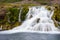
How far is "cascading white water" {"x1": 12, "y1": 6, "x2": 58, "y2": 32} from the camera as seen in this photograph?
103 ft

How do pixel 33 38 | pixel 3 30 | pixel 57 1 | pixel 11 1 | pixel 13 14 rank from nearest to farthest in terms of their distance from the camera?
pixel 33 38
pixel 3 30
pixel 13 14
pixel 57 1
pixel 11 1

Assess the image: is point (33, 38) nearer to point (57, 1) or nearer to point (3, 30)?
point (3, 30)

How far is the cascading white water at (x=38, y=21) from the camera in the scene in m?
31.4

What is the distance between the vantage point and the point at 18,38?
25.8 meters

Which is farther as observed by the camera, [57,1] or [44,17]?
[57,1]

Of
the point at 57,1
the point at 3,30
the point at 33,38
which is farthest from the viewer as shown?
the point at 57,1

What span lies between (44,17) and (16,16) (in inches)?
150

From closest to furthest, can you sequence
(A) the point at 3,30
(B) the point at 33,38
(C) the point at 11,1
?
1. (B) the point at 33,38
2. (A) the point at 3,30
3. (C) the point at 11,1

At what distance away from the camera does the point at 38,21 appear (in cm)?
3262

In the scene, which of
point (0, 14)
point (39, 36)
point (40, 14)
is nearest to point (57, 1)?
point (40, 14)

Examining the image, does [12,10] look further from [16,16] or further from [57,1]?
[57,1]

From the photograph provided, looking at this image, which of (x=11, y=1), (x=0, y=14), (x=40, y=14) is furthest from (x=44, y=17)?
(x=11, y=1)

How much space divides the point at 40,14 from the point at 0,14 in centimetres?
534

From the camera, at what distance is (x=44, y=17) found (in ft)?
109
